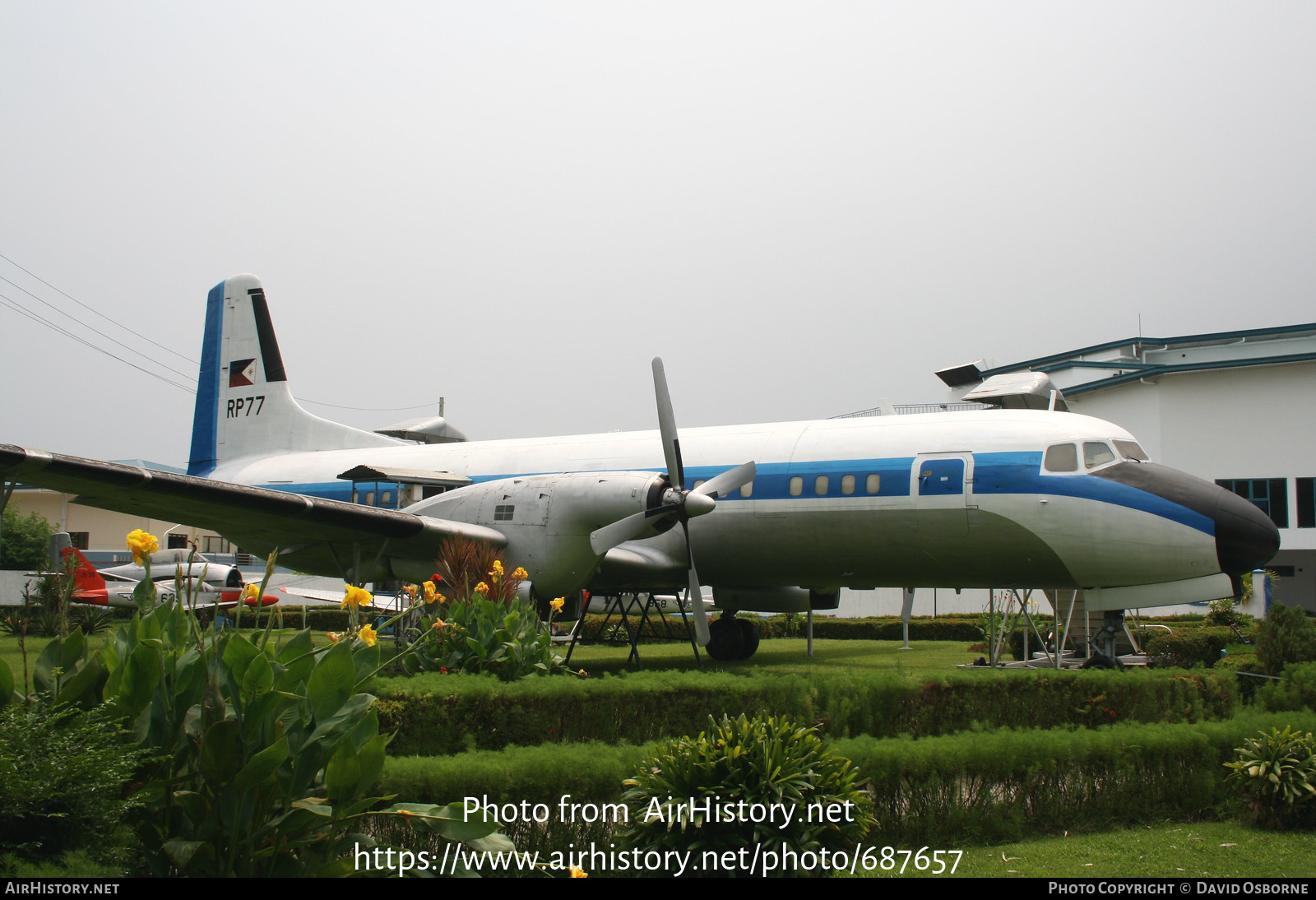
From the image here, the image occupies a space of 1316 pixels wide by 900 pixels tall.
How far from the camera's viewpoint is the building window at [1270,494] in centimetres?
4112

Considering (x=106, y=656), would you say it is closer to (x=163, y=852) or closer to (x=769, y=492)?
(x=163, y=852)

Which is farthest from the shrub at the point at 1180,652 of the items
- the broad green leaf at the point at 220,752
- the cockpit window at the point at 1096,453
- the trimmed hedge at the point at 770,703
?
the broad green leaf at the point at 220,752

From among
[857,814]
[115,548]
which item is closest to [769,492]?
[857,814]

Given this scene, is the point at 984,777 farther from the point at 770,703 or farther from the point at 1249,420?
the point at 1249,420

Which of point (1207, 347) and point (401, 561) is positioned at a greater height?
point (1207, 347)

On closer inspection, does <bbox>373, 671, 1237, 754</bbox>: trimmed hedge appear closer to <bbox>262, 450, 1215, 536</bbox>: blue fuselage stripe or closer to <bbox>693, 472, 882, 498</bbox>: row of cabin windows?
<bbox>262, 450, 1215, 536</bbox>: blue fuselage stripe

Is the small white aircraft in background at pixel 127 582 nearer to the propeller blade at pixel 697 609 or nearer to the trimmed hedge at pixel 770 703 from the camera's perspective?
the propeller blade at pixel 697 609

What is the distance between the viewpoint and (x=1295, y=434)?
135 ft

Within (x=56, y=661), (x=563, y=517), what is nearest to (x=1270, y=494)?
(x=563, y=517)

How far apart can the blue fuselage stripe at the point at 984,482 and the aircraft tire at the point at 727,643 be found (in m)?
3.62

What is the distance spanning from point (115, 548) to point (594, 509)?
63.0 meters

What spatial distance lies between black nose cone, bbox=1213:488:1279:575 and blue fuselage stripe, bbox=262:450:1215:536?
18 centimetres

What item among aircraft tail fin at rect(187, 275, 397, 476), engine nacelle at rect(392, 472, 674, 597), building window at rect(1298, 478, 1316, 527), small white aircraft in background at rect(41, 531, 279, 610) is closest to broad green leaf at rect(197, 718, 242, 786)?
engine nacelle at rect(392, 472, 674, 597)

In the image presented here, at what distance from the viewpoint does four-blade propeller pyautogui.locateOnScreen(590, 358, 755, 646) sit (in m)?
12.6
